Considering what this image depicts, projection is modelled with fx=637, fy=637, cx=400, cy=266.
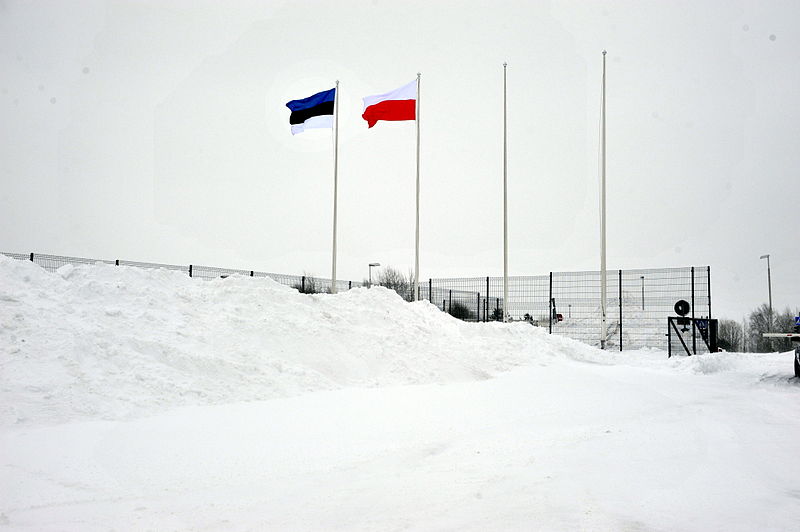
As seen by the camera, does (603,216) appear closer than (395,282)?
Yes

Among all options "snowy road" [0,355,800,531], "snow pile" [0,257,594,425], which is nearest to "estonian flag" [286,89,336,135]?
"snow pile" [0,257,594,425]

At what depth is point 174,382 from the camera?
401 inches

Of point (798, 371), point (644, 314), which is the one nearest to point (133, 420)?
point (798, 371)

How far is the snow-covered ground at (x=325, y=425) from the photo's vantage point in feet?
18.7

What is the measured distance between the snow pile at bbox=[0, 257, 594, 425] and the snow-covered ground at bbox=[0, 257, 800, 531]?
0.14 ft

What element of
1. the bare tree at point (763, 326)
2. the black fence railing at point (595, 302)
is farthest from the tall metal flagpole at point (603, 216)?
the bare tree at point (763, 326)

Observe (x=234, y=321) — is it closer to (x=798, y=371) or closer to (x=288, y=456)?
(x=288, y=456)

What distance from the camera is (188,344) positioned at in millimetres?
11664

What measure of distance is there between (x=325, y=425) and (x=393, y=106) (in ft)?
52.9

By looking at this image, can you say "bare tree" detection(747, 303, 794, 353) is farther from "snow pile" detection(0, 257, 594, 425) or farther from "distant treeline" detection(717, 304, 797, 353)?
"snow pile" detection(0, 257, 594, 425)

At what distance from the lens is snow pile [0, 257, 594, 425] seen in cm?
927

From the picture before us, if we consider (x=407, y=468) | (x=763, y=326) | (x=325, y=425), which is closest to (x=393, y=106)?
(x=325, y=425)

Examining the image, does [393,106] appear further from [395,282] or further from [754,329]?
[754,329]

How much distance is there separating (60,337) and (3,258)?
3094mm
